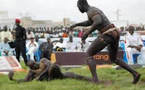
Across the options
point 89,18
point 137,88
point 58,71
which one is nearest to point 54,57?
point 58,71

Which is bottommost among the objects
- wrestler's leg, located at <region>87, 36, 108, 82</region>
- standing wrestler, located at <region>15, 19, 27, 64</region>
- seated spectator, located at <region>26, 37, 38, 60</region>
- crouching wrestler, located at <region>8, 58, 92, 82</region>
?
seated spectator, located at <region>26, 37, 38, 60</region>

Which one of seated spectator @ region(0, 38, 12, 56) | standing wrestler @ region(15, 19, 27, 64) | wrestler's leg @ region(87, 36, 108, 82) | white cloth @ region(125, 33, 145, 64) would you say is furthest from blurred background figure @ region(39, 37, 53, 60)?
wrestler's leg @ region(87, 36, 108, 82)

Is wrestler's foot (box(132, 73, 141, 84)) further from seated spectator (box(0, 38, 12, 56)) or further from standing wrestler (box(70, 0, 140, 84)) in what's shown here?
seated spectator (box(0, 38, 12, 56))

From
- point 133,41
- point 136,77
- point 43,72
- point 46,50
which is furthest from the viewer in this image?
point 46,50

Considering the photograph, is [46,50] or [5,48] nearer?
[46,50]

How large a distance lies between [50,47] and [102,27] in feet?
32.5

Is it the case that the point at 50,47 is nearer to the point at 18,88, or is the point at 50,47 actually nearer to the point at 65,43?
the point at 65,43

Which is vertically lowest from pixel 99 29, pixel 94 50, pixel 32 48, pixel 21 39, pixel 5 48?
pixel 5 48

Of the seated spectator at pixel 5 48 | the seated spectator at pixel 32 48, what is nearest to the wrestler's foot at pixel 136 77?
the seated spectator at pixel 32 48

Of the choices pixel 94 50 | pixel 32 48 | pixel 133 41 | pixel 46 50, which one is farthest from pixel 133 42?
pixel 94 50

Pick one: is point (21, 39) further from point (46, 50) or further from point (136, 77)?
point (136, 77)

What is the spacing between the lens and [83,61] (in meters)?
15.7

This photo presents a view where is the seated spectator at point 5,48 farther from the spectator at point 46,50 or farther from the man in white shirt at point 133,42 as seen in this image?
the man in white shirt at point 133,42

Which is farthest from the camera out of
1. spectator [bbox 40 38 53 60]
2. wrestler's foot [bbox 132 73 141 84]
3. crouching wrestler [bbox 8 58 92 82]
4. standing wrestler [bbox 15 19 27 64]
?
spectator [bbox 40 38 53 60]
